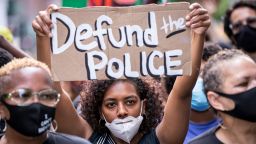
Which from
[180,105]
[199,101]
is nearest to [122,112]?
[180,105]

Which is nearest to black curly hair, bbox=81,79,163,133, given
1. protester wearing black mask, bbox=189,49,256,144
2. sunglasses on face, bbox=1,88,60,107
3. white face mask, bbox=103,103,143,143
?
white face mask, bbox=103,103,143,143

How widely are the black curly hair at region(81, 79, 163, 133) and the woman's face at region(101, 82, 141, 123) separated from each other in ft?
0.16

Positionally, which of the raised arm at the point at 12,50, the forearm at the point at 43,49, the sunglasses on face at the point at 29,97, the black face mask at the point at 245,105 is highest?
the forearm at the point at 43,49

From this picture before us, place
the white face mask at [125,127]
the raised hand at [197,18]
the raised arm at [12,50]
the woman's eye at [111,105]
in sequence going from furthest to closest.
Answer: the raised arm at [12,50] < the woman's eye at [111,105] < the white face mask at [125,127] < the raised hand at [197,18]

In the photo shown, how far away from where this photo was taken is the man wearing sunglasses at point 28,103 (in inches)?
187

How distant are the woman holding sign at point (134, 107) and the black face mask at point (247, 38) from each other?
2874 mm

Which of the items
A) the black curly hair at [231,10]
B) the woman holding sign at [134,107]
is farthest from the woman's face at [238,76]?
the black curly hair at [231,10]

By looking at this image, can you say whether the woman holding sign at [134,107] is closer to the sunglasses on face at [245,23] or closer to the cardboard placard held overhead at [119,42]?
the cardboard placard held overhead at [119,42]

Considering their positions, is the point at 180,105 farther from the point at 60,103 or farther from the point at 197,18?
the point at 60,103

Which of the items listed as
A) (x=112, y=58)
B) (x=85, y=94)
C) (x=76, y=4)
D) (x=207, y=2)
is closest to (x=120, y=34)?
(x=112, y=58)

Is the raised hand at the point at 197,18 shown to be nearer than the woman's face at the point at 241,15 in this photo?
Yes

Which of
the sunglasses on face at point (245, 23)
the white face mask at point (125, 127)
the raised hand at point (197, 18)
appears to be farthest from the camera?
the sunglasses on face at point (245, 23)

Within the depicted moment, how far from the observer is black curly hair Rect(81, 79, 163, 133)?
217 inches

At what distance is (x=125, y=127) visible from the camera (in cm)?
531
